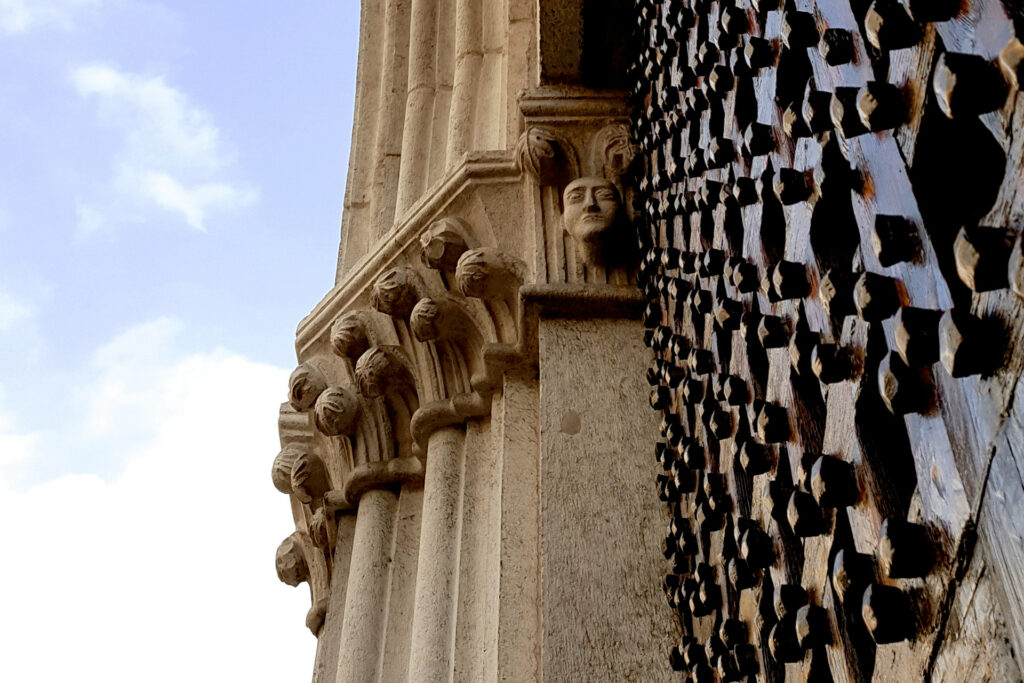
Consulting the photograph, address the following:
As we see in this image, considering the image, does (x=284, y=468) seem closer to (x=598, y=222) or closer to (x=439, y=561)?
(x=439, y=561)

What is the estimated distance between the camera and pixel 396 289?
2.41 meters

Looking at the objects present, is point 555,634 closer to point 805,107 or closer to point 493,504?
point 493,504

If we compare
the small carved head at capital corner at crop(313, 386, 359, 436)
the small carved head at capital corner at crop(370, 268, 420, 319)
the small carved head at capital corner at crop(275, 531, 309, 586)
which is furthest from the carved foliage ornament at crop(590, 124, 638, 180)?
the small carved head at capital corner at crop(275, 531, 309, 586)

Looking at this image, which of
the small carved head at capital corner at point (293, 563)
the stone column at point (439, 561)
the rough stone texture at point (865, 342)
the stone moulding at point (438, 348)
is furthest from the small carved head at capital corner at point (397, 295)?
the rough stone texture at point (865, 342)

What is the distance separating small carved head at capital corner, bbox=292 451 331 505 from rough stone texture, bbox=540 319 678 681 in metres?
0.83

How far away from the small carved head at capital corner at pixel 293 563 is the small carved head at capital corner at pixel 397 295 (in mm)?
740

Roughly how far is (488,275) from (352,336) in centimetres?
41

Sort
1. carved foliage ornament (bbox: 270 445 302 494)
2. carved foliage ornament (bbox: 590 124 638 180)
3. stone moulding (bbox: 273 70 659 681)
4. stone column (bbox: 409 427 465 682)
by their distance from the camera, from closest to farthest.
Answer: stone column (bbox: 409 427 465 682), stone moulding (bbox: 273 70 659 681), carved foliage ornament (bbox: 590 124 638 180), carved foliage ornament (bbox: 270 445 302 494)

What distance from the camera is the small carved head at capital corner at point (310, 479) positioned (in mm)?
2645

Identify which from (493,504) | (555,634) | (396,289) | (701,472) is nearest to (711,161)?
(701,472)

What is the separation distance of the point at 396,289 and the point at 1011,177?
1.89 meters

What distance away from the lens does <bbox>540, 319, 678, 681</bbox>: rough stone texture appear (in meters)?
1.62

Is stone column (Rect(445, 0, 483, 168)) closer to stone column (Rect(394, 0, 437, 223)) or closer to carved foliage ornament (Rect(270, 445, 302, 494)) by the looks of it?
stone column (Rect(394, 0, 437, 223))

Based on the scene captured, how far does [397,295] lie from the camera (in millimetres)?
2406
